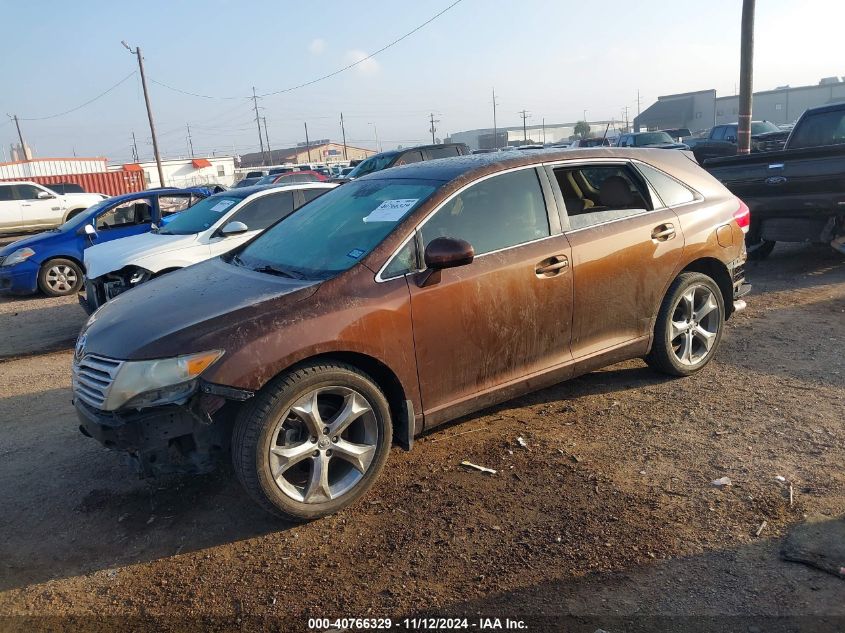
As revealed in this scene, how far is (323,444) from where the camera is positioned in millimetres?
3348

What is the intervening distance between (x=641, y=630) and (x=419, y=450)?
1.88 m

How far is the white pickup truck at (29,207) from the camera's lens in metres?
19.0

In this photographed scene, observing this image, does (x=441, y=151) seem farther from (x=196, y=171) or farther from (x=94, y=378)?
(x=196, y=171)

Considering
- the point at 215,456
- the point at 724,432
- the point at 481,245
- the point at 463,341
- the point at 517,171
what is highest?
the point at 517,171

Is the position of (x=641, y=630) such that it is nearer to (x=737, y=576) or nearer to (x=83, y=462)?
(x=737, y=576)

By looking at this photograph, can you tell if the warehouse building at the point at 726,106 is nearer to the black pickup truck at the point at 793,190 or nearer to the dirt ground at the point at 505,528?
the black pickup truck at the point at 793,190

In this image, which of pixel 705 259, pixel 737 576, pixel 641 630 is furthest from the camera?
pixel 705 259

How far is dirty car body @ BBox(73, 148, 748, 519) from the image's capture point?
3154 mm

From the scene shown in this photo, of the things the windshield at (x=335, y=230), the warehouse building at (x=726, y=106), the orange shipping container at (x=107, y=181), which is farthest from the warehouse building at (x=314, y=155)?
the windshield at (x=335, y=230)

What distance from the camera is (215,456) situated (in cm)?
325

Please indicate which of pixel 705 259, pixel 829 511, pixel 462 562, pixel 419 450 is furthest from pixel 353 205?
pixel 829 511

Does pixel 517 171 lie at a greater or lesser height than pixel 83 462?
greater

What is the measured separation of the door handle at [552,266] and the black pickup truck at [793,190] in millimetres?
5130

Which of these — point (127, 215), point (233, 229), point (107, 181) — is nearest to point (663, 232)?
point (233, 229)
